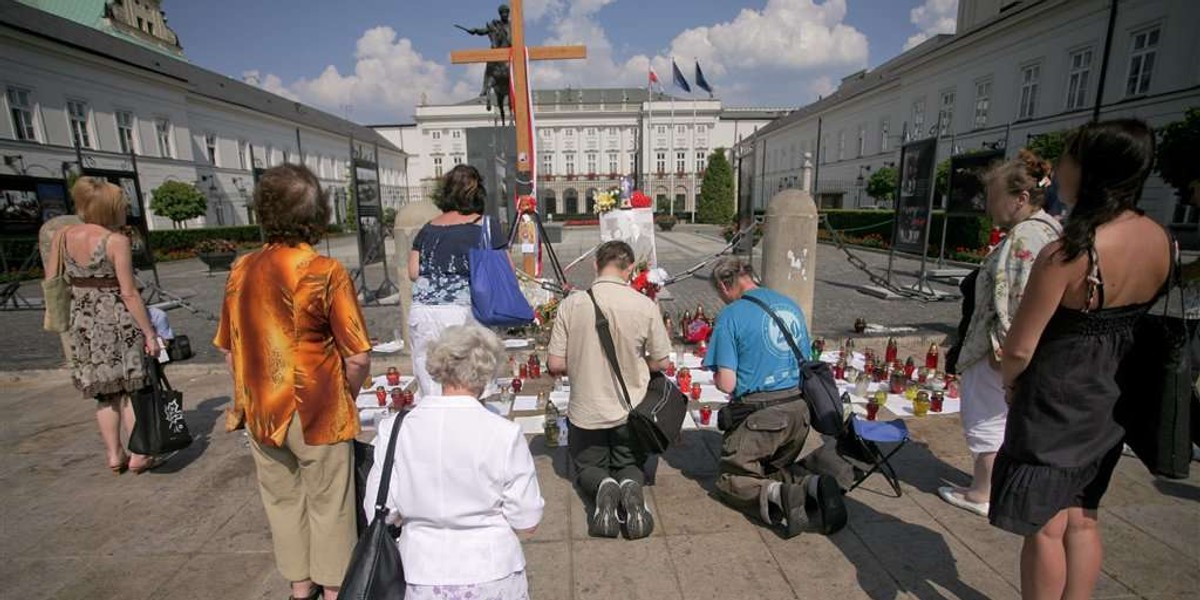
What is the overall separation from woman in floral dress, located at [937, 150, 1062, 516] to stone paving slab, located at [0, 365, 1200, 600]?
41 cm

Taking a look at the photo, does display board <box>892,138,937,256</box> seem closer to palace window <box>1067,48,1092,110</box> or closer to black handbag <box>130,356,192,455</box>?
black handbag <box>130,356,192,455</box>

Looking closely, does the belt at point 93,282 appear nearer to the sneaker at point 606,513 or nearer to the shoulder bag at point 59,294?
the shoulder bag at point 59,294

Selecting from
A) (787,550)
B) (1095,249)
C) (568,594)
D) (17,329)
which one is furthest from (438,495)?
(17,329)

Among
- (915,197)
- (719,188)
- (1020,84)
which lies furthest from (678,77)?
(915,197)

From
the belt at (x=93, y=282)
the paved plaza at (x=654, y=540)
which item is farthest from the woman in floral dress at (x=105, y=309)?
the paved plaza at (x=654, y=540)

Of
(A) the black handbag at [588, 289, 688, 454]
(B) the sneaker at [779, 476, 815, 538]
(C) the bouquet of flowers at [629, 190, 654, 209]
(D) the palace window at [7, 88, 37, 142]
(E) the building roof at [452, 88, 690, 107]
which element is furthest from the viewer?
(E) the building roof at [452, 88, 690, 107]

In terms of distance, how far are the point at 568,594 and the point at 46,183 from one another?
52.6 ft

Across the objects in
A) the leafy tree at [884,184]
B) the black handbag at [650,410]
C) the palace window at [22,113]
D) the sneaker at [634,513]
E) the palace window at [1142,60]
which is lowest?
the sneaker at [634,513]

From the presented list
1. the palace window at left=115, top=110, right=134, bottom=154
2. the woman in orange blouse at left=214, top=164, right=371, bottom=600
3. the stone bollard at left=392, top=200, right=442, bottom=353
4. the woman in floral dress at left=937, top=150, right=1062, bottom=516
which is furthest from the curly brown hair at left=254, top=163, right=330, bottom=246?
the palace window at left=115, top=110, right=134, bottom=154

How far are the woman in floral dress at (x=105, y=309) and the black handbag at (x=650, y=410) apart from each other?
121 inches

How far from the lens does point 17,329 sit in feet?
29.1

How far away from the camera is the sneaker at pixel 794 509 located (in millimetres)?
2791

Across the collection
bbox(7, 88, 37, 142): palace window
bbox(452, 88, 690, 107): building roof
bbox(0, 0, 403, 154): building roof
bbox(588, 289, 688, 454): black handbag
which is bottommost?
bbox(588, 289, 688, 454): black handbag

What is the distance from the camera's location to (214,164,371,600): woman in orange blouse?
2.04 metres
